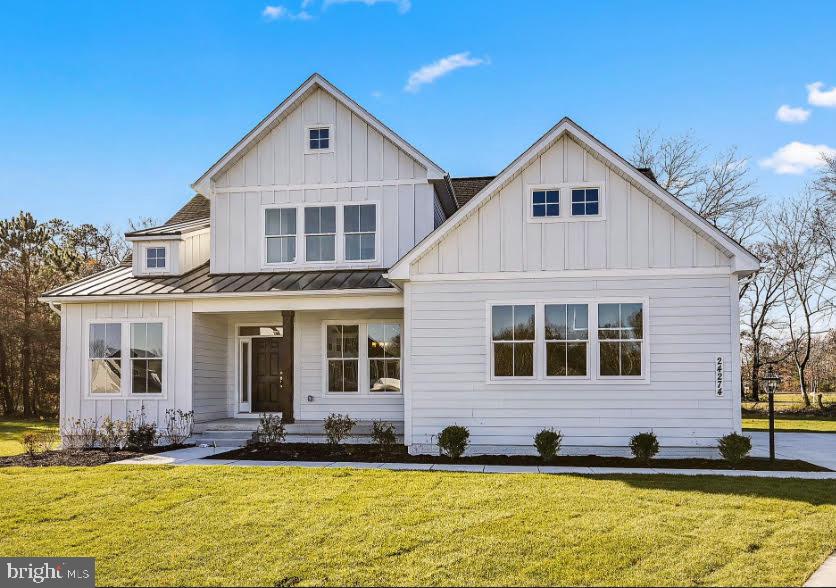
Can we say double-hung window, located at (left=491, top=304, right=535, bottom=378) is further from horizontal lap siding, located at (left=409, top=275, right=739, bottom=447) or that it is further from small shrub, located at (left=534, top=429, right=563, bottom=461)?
small shrub, located at (left=534, top=429, right=563, bottom=461)

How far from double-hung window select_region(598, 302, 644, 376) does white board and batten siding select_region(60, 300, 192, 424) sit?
8.91 meters

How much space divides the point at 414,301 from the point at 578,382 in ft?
11.3

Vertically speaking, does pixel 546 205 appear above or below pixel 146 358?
above

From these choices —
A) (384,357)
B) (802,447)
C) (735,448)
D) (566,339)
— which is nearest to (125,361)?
(384,357)

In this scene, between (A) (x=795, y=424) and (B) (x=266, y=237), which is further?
(A) (x=795, y=424)

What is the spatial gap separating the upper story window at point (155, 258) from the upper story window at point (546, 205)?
9.29 metres

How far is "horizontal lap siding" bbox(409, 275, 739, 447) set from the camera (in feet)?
43.4

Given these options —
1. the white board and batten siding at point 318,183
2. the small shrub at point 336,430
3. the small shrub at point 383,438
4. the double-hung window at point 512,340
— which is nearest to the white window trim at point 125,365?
the white board and batten siding at point 318,183

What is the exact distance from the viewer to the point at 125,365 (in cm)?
1639

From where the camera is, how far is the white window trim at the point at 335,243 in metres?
17.0

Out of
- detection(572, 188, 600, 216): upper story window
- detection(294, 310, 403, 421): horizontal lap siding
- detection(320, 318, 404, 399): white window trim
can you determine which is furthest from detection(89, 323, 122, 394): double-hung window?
detection(572, 188, 600, 216): upper story window

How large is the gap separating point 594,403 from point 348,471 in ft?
16.2

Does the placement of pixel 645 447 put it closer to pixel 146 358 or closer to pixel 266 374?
pixel 266 374

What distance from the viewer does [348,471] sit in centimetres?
1130
